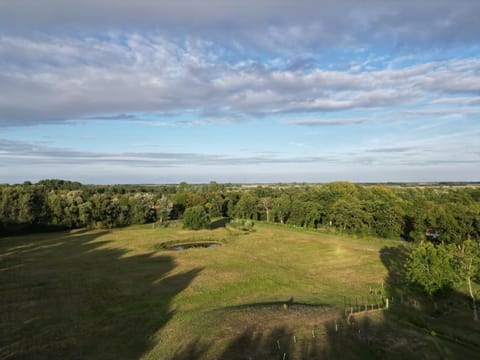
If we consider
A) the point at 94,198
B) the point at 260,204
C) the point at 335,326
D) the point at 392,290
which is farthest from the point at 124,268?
the point at 260,204

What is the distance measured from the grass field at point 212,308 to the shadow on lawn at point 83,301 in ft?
0.41

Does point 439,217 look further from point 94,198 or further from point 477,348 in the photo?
point 94,198

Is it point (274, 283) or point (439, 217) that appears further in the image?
point (439, 217)

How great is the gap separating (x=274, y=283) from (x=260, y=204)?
241 ft

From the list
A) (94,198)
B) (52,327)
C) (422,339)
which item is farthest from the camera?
(94,198)

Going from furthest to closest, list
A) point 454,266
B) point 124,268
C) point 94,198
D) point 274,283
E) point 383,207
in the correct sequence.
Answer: point 94,198
point 383,207
point 124,268
point 274,283
point 454,266

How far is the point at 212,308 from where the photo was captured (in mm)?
26562

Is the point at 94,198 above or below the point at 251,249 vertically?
above

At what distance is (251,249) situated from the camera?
56938 millimetres

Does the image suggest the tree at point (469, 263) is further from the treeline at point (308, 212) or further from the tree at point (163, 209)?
the tree at point (163, 209)

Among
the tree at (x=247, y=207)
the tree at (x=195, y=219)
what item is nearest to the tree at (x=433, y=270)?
the tree at (x=195, y=219)

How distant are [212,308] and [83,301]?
13075 millimetres

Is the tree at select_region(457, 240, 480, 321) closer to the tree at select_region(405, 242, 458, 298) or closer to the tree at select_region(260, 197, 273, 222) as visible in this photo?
the tree at select_region(405, 242, 458, 298)

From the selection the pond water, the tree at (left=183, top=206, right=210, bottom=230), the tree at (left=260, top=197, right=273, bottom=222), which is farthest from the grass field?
the tree at (left=260, top=197, right=273, bottom=222)
